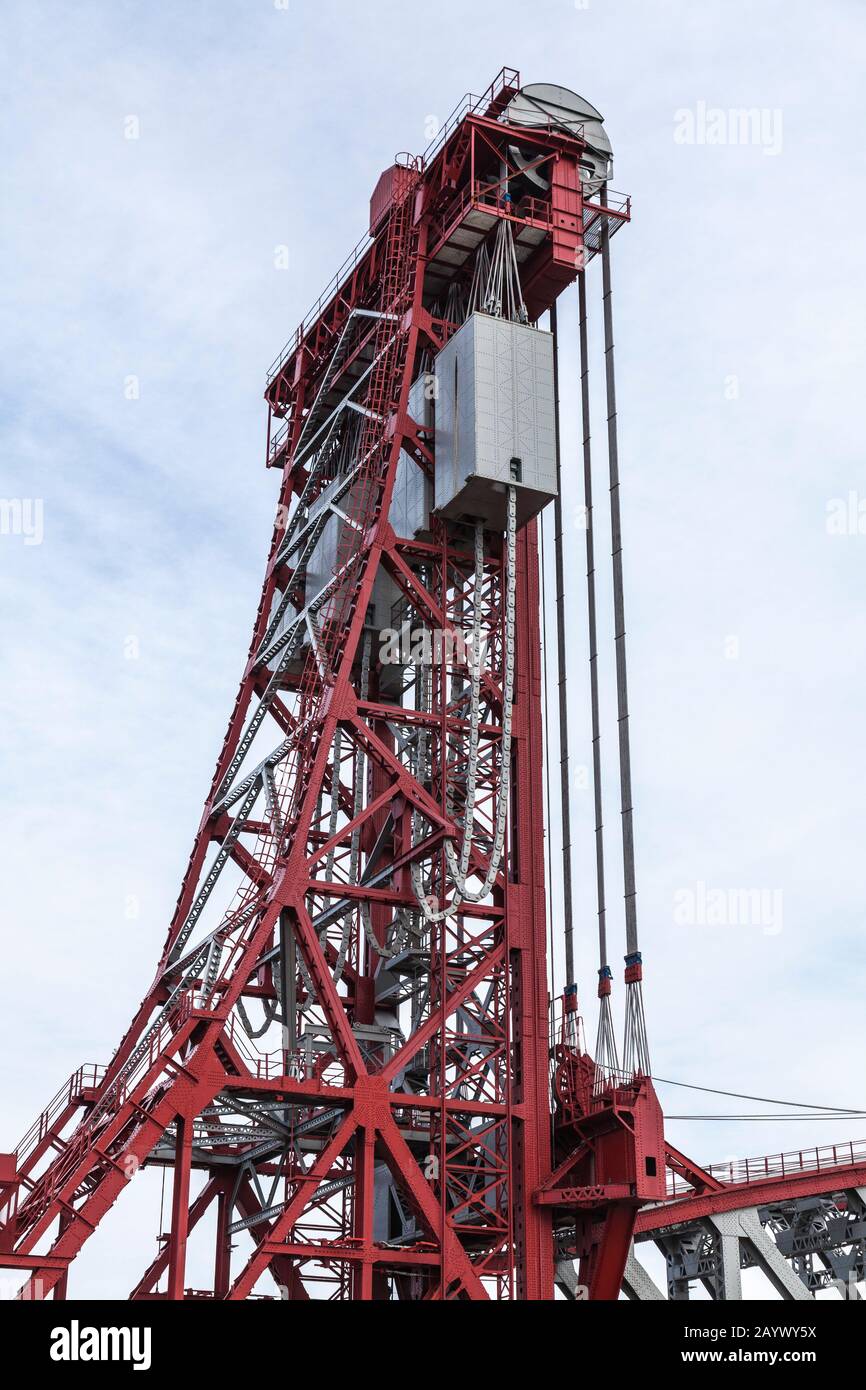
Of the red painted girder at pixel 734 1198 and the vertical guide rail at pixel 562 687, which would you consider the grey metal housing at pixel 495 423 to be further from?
the red painted girder at pixel 734 1198

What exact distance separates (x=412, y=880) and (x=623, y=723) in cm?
643

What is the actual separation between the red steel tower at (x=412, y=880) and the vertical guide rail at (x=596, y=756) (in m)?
0.17

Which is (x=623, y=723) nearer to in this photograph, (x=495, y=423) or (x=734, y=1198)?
(x=495, y=423)

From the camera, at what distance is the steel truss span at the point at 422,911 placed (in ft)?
135

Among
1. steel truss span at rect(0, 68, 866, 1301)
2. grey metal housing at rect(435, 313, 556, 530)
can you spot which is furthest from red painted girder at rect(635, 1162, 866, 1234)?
grey metal housing at rect(435, 313, 556, 530)

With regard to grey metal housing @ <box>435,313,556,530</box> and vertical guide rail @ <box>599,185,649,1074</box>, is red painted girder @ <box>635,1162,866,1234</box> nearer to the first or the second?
vertical guide rail @ <box>599,185,649,1074</box>

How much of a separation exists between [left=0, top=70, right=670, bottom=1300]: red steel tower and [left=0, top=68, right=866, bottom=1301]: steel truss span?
93 millimetres

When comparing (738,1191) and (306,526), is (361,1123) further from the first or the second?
(306,526)

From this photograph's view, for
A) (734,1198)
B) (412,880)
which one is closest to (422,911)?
(412,880)

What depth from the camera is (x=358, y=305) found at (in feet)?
175

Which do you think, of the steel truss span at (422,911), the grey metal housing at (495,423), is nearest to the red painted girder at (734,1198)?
the steel truss span at (422,911)

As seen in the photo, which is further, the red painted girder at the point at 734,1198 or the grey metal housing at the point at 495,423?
the red painted girder at the point at 734,1198
